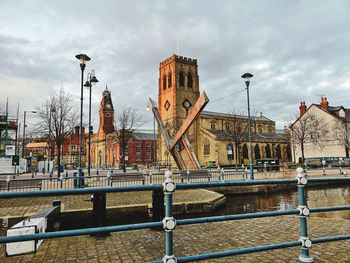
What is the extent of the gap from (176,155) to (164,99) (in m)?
34.8

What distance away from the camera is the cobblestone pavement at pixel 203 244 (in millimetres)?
4531

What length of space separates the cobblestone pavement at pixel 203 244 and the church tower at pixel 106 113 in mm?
74658

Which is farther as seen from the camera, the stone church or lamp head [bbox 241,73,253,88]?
the stone church

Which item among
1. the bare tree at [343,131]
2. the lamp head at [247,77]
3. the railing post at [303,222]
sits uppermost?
the lamp head at [247,77]

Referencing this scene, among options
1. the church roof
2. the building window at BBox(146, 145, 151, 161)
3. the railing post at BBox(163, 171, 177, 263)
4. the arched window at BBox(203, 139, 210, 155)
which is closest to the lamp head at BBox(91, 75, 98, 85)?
the railing post at BBox(163, 171, 177, 263)

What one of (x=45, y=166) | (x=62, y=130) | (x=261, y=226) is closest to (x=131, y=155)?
(x=45, y=166)

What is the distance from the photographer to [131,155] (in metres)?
71.8

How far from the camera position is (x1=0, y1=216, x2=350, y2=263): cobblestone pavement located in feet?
14.9

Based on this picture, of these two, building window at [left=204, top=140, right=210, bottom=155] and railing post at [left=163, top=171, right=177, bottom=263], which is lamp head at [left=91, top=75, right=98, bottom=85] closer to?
railing post at [left=163, top=171, right=177, bottom=263]

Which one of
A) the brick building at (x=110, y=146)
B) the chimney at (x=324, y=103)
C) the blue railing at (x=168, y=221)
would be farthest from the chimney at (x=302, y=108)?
the blue railing at (x=168, y=221)

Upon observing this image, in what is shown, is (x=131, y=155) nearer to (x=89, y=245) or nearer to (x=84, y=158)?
(x=84, y=158)

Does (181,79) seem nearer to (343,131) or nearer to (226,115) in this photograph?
(226,115)

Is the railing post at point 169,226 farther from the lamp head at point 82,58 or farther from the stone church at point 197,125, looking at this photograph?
the stone church at point 197,125

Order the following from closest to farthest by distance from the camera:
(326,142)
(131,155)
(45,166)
Result: 1. (45,166)
2. (326,142)
3. (131,155)
